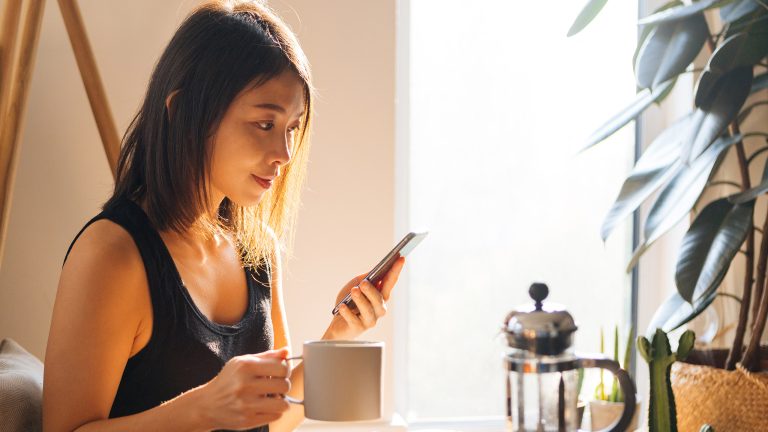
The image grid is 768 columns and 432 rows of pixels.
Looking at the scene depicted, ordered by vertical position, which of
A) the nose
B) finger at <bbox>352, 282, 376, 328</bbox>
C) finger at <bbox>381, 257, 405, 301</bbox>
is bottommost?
finger at <bbox>352, 282, 376, 328</bbox>

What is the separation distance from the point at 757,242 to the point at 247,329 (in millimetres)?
1408

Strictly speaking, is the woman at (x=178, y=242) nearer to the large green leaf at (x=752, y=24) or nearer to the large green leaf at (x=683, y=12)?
the large green leaf at (x=683, y=12)

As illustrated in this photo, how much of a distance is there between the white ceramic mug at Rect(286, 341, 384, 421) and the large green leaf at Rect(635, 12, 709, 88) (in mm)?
968

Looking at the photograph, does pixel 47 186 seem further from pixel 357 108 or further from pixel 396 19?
pixel 396 19

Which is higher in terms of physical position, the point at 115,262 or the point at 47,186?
the point at 47,186

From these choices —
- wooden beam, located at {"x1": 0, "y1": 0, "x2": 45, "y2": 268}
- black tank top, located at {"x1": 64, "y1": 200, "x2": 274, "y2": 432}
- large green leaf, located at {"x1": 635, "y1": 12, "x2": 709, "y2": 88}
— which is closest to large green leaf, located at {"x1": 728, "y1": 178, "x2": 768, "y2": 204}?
large green leaf, located at {"x1": 635, "y1": 12, "x2": 709, "y2": 88}

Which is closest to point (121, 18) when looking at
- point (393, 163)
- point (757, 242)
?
point (393, 163)

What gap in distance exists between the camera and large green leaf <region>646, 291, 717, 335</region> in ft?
5.48

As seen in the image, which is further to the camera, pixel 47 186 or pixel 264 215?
pixel 47 186

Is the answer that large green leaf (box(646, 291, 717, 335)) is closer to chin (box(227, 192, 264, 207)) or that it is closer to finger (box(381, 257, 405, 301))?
finger (box(381, 257, 405, 301))

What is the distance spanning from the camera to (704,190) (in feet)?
5.41

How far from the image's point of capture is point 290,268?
1.77 m

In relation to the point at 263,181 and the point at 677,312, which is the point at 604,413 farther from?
the point at 263,181

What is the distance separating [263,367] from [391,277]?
350mm
